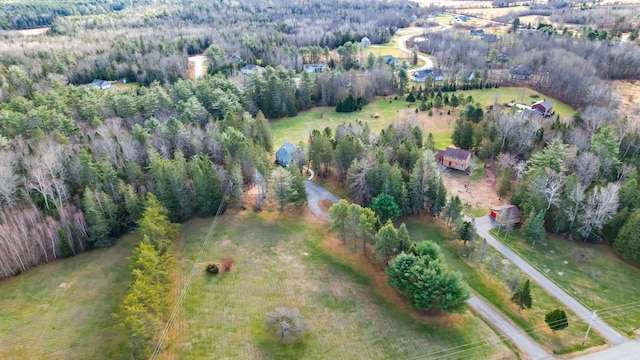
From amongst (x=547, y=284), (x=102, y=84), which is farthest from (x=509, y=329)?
(x=102, y=84)

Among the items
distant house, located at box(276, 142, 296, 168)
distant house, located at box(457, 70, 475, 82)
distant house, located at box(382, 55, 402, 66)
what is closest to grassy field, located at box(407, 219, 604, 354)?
distant house, located at box(276, 142, 296, 168)

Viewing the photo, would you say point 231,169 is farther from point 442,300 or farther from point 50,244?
point 442,300

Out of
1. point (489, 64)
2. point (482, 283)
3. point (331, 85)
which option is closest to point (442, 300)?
point (482, 283)

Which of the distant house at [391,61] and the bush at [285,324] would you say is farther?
the distant house at [391,61]

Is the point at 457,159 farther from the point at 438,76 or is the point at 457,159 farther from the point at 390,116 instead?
the point at 438,76

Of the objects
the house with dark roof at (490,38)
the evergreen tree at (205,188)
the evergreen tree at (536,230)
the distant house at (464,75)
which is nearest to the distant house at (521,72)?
the distant house at (464,75)

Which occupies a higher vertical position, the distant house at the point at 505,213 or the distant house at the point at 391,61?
the distant house at the point at 391,61

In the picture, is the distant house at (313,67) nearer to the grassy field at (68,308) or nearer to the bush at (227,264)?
the bush at (227,264)
